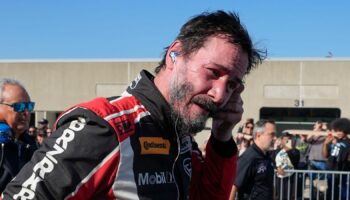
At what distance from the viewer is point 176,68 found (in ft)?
5.87

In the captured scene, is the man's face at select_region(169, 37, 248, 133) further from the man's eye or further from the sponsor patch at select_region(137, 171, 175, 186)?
the sponsor patch at select_region(137, 171, 175, 186)

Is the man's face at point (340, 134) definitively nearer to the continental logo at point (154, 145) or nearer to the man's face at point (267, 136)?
the man's face at point (267, 136)

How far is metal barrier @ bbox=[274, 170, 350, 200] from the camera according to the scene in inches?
336

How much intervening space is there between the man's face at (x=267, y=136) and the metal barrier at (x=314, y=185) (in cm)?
253

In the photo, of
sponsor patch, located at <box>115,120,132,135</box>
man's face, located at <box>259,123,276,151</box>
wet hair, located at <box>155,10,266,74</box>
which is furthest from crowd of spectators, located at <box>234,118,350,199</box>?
sponsor patch, located at <box>115,120,132,135</box>

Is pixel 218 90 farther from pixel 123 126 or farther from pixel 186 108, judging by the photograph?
pixel 123 126

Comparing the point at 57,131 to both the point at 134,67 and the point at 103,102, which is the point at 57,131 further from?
the point at 134,67

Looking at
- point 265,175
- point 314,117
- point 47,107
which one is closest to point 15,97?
point 265,175

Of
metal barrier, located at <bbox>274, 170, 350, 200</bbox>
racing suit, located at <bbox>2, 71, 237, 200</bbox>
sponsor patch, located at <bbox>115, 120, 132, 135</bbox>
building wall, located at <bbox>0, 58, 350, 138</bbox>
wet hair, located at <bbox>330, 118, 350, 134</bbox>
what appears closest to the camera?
racing suit, located at <bbox>2, 71, 237, 200</bbox>

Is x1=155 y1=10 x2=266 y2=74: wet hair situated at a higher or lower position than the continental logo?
higher

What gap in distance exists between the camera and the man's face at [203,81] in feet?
5.65

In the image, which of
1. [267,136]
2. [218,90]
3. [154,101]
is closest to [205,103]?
[218,90]

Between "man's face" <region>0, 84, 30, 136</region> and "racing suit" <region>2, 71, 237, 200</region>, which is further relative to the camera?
"man's face" <region>0, 84, 30, 136</region>

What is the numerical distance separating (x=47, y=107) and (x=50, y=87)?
3.04 feet
